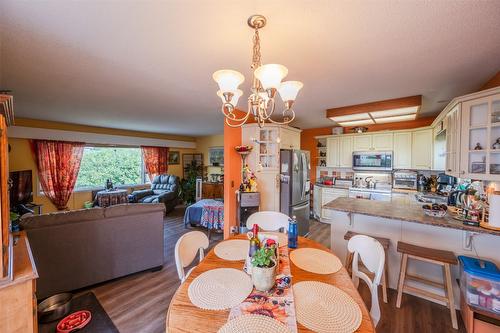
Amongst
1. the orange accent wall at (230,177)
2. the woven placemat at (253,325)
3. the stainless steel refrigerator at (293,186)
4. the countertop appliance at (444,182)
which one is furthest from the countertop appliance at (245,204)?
the countertop appliance at (444,182)

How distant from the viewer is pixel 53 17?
1.30 m

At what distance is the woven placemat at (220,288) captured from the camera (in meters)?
1.04

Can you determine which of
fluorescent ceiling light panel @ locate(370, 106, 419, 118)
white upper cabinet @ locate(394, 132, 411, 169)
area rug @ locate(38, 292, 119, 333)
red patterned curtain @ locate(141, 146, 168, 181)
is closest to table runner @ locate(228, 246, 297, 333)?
area rug @ locate(38, 292, 119, 333)

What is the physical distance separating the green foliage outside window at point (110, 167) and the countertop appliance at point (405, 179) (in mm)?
7107

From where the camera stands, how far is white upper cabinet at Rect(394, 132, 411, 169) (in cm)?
409

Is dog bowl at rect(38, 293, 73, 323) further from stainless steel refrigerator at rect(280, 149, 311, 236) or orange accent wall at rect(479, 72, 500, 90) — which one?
orange accent wall at rect(479, 72, 500, 90)

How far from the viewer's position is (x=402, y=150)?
4148mm

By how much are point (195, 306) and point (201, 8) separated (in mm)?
1688

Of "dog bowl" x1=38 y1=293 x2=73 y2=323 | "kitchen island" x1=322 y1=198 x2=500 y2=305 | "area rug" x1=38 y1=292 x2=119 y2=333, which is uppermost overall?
"kitchen island" x1=322 y1=198 x2=500 y2=305

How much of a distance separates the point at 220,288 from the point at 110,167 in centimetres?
623

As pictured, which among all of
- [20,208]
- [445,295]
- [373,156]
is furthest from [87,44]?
[373,156]

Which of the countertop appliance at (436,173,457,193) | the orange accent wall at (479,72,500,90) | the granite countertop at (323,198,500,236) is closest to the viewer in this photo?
the granite countertop at (323,198,500,236)

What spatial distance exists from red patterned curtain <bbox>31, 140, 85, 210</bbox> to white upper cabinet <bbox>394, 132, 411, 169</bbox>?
24.4 feet

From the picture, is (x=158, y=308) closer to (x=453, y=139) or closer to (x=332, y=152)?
(x=453, y=139)
